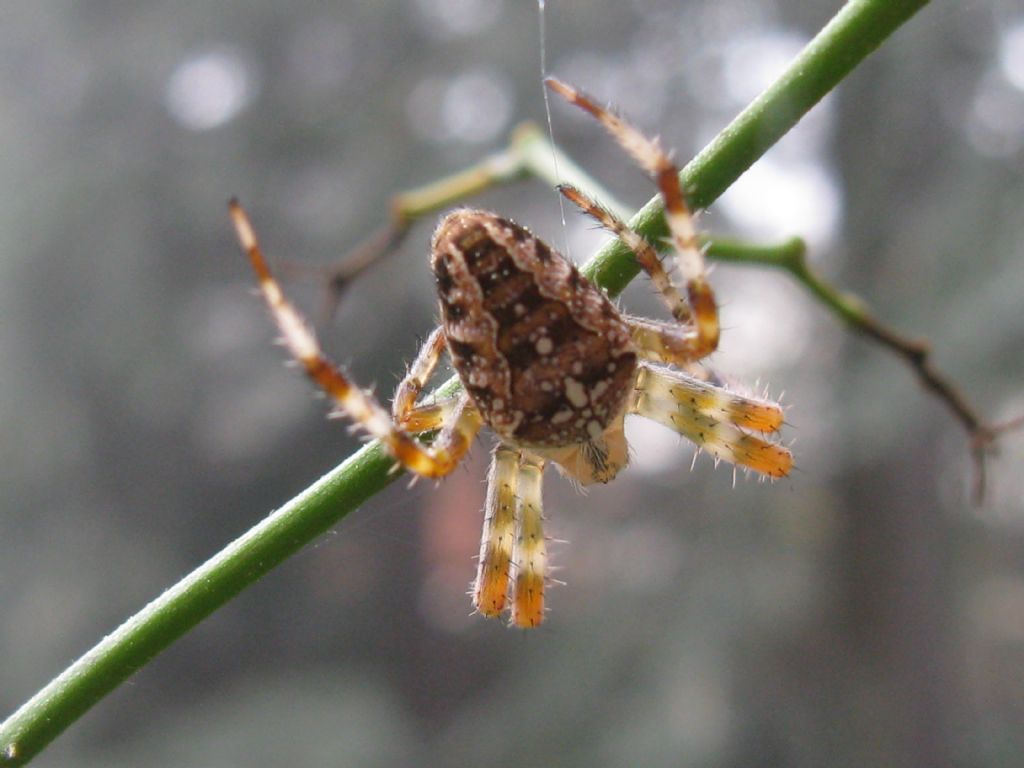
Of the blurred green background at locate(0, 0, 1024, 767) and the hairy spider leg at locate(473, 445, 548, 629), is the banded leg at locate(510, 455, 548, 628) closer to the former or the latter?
the hairy spider leg at locate(473, 445, 548, 629)

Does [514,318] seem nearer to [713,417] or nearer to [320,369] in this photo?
[320,369]

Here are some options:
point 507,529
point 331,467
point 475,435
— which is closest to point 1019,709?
point 507,529

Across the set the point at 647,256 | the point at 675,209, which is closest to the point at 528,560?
the point at 647,256

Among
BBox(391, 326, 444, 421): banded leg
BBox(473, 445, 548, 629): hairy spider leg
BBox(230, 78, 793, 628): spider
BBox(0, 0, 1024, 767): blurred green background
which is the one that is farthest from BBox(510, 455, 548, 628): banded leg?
BBox(0, 0, 1024, 767): blurred green background

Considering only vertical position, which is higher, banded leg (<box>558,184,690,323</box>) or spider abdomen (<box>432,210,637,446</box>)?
banded leg (<box>558,184,690,323</box>)

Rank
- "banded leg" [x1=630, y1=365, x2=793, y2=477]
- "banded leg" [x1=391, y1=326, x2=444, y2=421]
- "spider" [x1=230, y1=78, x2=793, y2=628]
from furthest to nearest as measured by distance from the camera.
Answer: "banded leg" [x1=630, y1=365, x2=793, y2=477] < "banded leg" [x1=391, y1=326, x2=444, y2=421] < "spider" [x1=230, y1=78, x2=793, y2=628]

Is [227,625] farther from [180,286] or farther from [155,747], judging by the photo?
[180,286]

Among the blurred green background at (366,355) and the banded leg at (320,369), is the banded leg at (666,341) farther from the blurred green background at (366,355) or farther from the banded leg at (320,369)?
the blurred green background at (366,355)
